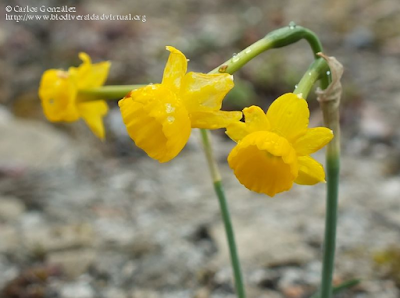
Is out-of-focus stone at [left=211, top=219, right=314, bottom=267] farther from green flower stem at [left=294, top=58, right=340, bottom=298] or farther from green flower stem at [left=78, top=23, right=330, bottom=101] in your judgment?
green flower stem at [left=78, top=23, right=330, bottom=101]

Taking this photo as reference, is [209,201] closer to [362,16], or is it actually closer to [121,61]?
[121,61]

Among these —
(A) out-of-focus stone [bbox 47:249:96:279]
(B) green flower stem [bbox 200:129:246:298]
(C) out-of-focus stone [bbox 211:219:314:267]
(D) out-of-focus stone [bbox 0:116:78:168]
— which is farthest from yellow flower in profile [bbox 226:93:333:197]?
(D) out-of-focus stone [bbox 0:116:78:168]


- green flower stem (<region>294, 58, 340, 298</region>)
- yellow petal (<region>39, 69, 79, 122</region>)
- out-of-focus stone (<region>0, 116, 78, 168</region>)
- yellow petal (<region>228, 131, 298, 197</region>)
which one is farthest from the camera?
out-of-focus stone (<region>0, 116, 78, 168</region>)

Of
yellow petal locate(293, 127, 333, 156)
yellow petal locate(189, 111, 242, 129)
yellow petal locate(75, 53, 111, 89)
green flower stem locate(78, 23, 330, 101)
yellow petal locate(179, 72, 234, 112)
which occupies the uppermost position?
yellow petal locate(75, 53, 111, 89)

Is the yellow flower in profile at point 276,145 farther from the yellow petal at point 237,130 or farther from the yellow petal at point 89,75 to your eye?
the yellow petal at point 89,75

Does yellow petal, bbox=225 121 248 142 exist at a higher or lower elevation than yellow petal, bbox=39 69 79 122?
lower

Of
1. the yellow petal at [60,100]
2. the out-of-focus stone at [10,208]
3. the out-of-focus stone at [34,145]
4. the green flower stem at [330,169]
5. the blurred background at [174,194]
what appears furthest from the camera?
the out-of-focus stone at [34,145]

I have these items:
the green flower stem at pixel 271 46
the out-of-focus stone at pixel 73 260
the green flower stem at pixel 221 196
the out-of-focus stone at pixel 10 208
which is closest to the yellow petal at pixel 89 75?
the green flower stem at pixel 271 46

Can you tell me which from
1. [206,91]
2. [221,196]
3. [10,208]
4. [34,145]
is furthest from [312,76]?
[34,145]
